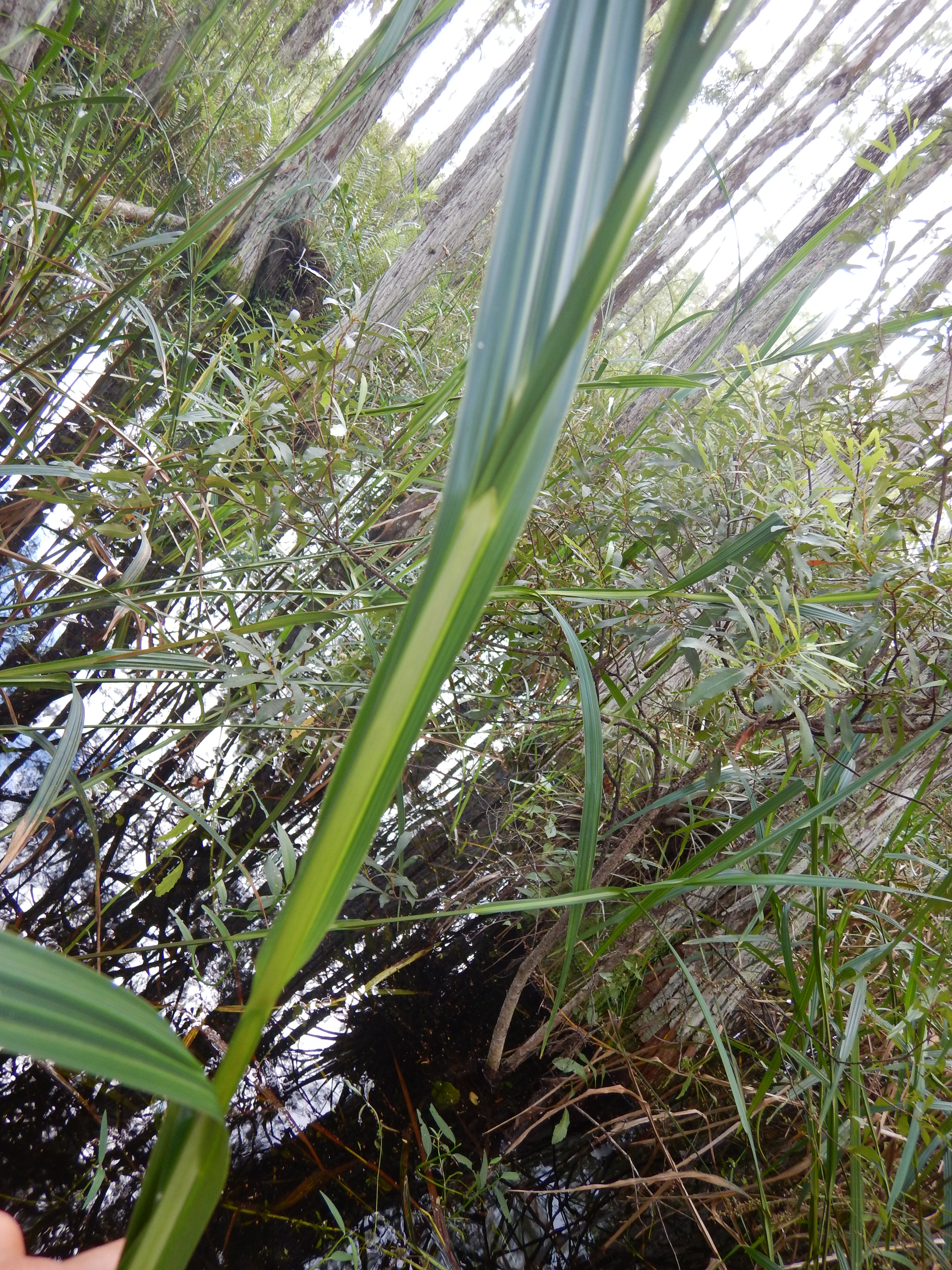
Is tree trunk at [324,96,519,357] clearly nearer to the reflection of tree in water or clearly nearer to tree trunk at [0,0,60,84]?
tree trunk at [0,0,60,84]

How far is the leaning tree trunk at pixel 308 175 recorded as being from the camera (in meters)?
2.52

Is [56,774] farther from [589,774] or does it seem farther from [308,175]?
[308,175]

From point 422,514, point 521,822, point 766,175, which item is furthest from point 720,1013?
point 766,175

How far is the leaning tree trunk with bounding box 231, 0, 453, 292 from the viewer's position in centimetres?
252

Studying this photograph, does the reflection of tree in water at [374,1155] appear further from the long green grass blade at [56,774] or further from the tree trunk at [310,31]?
the tree trunk at [310,31]

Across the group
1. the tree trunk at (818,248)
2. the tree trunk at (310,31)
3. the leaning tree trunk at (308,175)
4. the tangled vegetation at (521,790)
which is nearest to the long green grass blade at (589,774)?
the tangled vegetation at (521,790)

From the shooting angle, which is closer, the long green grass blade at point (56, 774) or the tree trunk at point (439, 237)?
the long green grass blade at point (56, 774)

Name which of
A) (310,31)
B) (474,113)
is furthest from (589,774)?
(474,113)

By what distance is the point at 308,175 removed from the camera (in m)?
2.49

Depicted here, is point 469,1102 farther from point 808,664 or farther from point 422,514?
point 422,514

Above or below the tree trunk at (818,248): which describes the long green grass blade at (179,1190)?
below

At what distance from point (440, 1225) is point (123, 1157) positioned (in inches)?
16.4

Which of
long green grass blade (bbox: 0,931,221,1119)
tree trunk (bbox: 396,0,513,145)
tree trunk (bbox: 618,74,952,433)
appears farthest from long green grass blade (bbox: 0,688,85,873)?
tree trunk (bbox: 396,0,513,145)

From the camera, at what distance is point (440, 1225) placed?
0.90 meters
